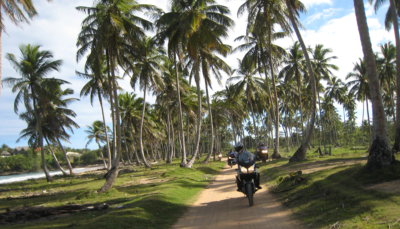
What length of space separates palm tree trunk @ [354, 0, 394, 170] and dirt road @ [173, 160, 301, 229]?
3017mm

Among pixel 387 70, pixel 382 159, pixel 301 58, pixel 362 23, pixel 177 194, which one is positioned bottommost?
pixel 177 194

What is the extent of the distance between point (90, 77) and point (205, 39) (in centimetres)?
Result: 1257

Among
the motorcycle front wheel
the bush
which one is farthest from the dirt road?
the bush

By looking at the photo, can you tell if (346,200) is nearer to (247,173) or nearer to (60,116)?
(247,173)

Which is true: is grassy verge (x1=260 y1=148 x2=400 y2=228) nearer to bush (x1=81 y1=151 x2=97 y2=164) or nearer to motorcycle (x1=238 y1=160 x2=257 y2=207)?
motorcycle (x1=238 y1=160 x2=257 y2=207)

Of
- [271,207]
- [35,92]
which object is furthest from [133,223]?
[35,92]

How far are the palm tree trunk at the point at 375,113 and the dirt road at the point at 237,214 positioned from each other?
302 cm

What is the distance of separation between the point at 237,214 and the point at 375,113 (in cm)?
511

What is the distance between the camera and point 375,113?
782cm

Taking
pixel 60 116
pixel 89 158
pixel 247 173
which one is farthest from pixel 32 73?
pixel 89 158

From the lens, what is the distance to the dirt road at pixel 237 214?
5.46m

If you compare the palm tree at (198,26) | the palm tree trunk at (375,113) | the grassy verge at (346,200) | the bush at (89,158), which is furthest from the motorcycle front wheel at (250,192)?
the bush at (89,158)

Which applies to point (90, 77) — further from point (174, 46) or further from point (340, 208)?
point (340, 208)

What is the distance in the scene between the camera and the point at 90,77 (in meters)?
24.6
